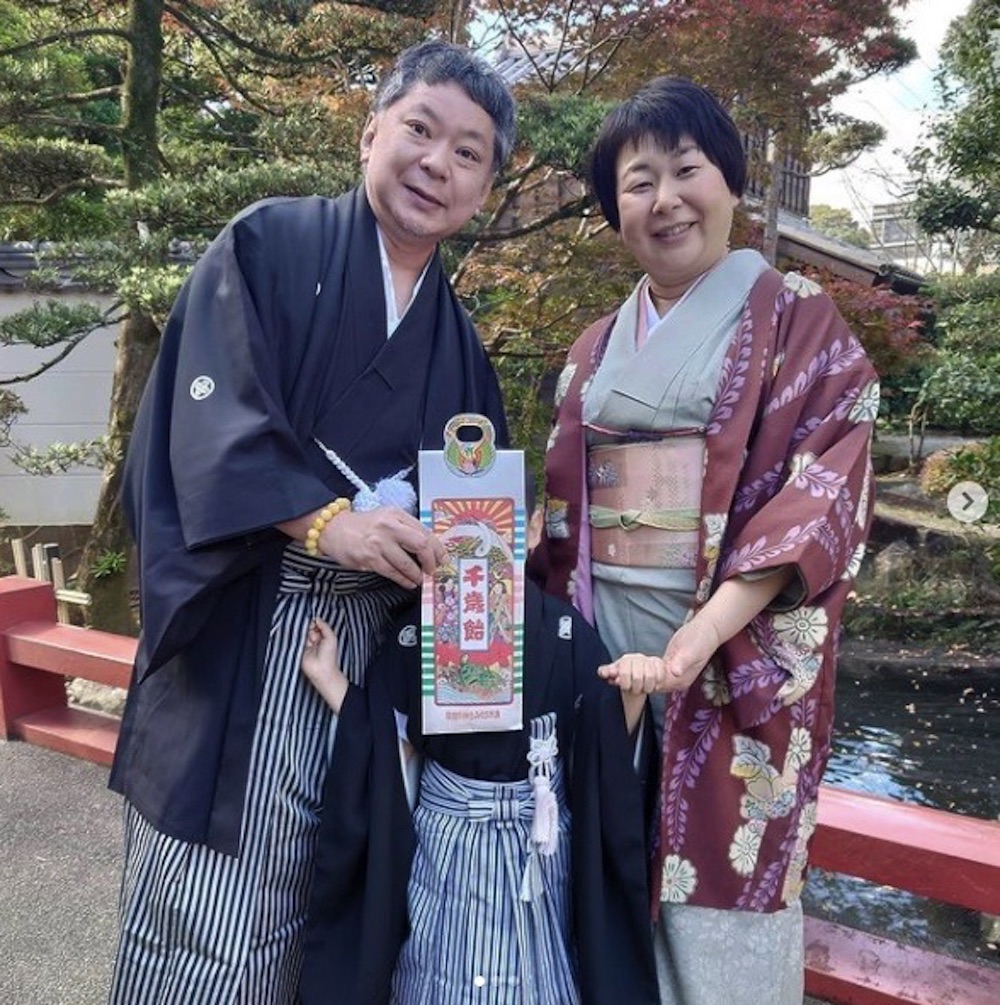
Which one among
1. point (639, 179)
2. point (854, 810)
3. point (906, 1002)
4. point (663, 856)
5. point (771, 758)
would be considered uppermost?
point (639, 179)

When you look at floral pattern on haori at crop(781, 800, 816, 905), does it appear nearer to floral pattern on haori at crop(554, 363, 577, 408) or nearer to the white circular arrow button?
floral pattern on haori at crop(554, 363, 577, 408)

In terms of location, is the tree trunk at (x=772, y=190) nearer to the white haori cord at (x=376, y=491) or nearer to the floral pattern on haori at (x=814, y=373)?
the floral pattern on haori at (x=814, y=373)

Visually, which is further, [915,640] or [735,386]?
[915,640]

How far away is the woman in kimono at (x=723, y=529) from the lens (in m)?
1.39

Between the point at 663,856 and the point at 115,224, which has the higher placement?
the point at 115,224

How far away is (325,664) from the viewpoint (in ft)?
4.87

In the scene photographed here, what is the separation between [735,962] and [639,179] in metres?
1.31

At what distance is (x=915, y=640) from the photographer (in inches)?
297

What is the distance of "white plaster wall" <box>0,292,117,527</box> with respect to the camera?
708 centimetres

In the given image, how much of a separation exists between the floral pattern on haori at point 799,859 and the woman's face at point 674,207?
942 mm

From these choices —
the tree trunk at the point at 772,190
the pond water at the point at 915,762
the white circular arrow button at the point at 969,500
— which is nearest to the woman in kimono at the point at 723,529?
the pond water at the point at 915,762

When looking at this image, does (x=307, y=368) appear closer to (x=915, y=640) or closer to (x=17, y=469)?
(x=17, y=469)

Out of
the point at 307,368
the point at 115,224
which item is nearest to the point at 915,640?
the point at 115,224

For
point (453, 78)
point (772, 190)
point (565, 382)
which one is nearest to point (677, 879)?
point (565, 382)
